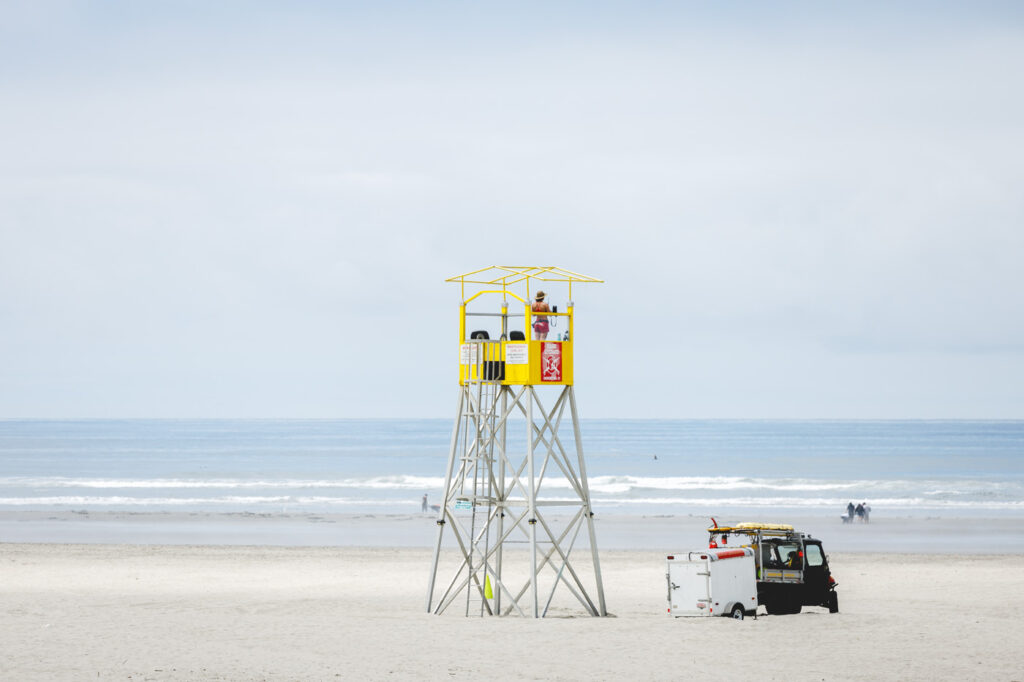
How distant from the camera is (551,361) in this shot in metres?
22.2

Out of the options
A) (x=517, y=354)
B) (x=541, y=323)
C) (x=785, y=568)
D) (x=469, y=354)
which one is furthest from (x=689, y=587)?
(x=469, y=354)

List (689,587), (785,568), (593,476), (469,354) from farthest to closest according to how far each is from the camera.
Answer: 1. (593,476)
2. (785,568)
3. (469,354)
4. (689,587)

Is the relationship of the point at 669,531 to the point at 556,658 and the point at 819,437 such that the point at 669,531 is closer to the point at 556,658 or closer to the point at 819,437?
the point at 556,658

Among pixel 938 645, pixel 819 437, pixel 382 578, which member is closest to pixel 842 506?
pixel 382 578

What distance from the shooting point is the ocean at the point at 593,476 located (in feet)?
199

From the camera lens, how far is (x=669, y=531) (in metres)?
44.9

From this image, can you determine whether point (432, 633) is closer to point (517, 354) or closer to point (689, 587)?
point (689, 587)

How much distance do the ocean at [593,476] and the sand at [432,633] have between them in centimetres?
2710

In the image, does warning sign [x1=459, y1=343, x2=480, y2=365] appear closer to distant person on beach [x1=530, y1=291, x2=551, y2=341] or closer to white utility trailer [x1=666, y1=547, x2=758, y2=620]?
distant person on beach [x1=530, y1=291, x2=551, y2=341]

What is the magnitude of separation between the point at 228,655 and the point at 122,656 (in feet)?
5.04

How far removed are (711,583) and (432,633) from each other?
515cm

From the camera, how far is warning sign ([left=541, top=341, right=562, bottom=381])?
72.7 ft

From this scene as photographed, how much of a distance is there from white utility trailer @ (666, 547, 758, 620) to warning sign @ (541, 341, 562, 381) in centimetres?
392

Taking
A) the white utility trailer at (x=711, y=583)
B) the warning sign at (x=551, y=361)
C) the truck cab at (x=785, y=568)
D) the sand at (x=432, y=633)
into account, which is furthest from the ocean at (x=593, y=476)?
the warning sign at (x=551, y=361)
